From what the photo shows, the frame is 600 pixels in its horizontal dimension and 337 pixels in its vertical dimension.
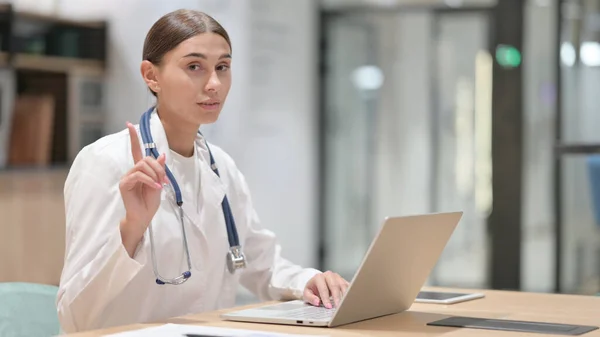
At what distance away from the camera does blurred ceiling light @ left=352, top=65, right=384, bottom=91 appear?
7.92 meters

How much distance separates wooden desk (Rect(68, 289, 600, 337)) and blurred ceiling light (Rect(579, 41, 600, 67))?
4352 millimetres

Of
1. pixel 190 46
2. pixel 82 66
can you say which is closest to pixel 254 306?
pixel 190 46

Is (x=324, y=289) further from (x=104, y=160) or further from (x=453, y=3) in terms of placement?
(x=453, y=3)

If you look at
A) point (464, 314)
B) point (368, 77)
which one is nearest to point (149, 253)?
point (464, 314)

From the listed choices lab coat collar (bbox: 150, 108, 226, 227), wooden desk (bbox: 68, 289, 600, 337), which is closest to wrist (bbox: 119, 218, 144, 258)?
wooden desk (bbox: 68, 289, 600, 337)

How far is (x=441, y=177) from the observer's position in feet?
25.6

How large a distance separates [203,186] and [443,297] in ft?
1.97

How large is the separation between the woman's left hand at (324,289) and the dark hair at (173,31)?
601 millimetres

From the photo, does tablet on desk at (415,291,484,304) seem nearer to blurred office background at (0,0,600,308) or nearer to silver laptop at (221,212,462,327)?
silver laptop at (221,212,462,327)

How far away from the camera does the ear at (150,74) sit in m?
2.26

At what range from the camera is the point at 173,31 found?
2.22 m

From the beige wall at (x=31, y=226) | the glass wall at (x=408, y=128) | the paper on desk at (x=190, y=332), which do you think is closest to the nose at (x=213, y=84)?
the paper on desk at (x=190, y=332)

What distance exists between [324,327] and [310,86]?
20.7 feet

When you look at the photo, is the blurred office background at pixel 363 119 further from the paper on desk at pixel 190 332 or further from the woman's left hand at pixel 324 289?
the paper on desk at pixel 190 332
